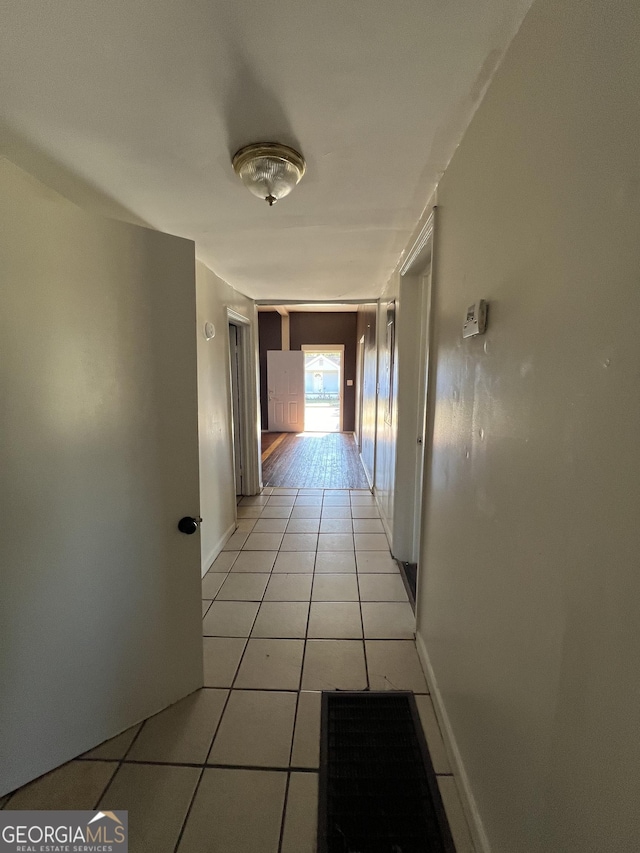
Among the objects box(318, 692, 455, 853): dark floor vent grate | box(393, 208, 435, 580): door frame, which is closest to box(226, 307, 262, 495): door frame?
box(393, 208, 435, 580): door frame

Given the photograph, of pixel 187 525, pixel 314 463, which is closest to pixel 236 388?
pixel 314 463

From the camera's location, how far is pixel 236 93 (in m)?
1.04

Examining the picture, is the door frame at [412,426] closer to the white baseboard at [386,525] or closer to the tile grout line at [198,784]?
the white baseboard at [386,525]

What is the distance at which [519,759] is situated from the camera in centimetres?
85

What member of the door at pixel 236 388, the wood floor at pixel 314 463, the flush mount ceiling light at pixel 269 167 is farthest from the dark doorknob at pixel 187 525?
the wood floor at pixel 314 463

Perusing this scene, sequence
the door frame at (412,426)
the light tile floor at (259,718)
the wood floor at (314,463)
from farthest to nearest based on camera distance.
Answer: the wood floor at (314,463)
the door frame at (412,426)
the light tile floor at (259,718)

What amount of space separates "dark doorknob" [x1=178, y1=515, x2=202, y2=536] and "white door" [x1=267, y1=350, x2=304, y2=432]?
660 centimetres

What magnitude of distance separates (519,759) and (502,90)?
1.66 m

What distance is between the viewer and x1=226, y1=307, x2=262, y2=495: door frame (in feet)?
13.0

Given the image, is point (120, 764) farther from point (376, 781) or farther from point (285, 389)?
point (285, 389)

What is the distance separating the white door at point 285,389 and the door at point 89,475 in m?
6.37

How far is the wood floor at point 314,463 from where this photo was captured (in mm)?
4781

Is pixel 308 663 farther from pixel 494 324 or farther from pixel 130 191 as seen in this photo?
pixel 130 191

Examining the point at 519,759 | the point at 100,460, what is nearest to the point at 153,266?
the point at 100,460
